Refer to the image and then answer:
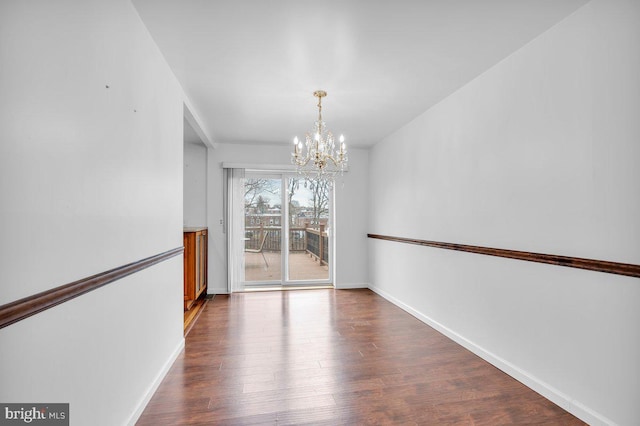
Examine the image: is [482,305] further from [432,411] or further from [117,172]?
[117,172]

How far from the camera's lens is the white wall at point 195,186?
5.17m

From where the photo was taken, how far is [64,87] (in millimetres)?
1258

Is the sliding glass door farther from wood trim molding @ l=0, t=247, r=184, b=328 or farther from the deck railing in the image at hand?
wood trim molding @ l=0, t=247, r=184, b=328

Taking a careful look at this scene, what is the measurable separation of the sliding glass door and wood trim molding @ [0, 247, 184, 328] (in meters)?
3.61

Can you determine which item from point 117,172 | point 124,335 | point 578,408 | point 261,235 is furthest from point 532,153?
point 261,235

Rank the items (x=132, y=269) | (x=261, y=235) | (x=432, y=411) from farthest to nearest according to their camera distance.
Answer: (x=261, y=235) → (x=432, y=411) → (x=132, y=269)

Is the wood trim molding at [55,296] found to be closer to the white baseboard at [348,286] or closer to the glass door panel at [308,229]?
the glass door panel at [308,229]

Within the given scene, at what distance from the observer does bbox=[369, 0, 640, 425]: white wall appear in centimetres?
172

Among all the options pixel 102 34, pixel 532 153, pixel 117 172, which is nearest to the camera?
pixel 102 34

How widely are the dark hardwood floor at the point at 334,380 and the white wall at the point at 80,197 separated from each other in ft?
1.48

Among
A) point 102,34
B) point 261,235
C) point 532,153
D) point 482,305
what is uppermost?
point 102,34

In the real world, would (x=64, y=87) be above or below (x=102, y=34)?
below

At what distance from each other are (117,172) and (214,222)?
11.6 feet

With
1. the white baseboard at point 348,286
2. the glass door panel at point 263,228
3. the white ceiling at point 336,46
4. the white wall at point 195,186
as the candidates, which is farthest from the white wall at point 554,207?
the white wall at point 195,186
